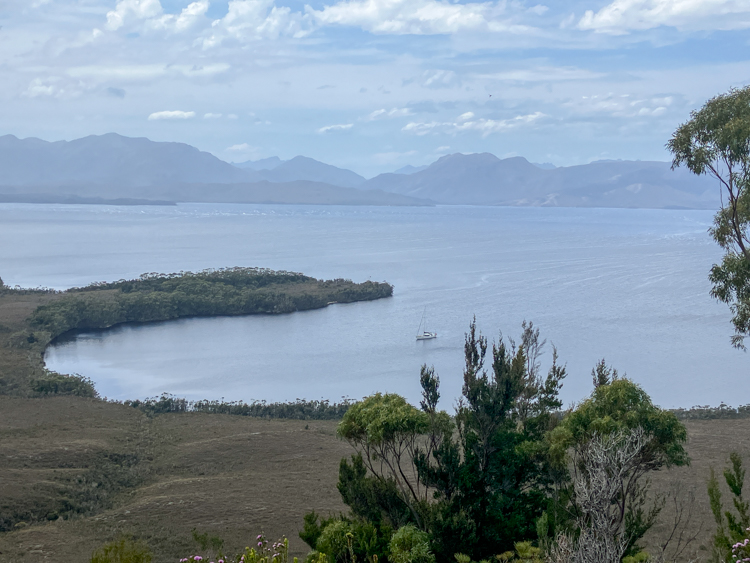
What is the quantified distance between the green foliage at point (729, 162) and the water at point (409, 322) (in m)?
17.0

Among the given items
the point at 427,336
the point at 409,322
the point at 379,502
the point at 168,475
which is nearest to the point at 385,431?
the point at 379,502

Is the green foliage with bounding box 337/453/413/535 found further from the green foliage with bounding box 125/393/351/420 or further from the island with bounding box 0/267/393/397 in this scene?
the island with bounding box 0/267/393/397

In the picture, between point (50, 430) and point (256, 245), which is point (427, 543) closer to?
point (50, 430)

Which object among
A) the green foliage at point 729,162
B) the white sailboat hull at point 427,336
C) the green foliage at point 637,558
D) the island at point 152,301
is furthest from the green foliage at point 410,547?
the white sailboat hull at point 427,336

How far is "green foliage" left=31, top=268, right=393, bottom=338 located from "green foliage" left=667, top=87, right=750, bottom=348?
124ft

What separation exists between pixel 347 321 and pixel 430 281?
1888cm

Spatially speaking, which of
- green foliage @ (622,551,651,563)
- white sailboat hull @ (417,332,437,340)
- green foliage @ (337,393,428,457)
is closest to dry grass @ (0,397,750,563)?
green foliage @ (337,393,428,457)

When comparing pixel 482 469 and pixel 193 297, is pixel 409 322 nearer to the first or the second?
pixel 193 297

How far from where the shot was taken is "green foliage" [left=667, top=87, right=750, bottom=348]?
1258cm

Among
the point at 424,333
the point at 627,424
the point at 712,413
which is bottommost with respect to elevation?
the point at 712,413

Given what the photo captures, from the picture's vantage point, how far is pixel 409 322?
160ft

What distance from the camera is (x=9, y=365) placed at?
31.7 metres

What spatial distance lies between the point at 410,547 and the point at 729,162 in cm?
886

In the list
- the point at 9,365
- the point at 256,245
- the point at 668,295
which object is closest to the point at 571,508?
the point at 9,365
